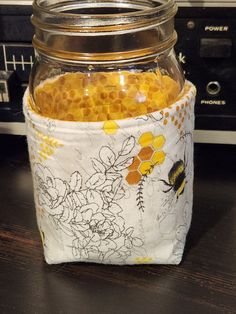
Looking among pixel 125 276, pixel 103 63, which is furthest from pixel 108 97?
pixel 125 276

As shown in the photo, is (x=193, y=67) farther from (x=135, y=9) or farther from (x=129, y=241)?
(x=129, y=241)

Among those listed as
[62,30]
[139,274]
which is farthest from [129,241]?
[62,30]

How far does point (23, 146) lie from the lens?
750mm

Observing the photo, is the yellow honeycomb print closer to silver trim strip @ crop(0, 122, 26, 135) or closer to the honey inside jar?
the honey inside jar

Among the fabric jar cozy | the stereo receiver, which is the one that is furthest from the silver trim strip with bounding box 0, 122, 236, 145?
the fabric jar cozy

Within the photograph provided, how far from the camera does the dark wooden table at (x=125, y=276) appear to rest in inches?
19.0

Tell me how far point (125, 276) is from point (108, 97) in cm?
17

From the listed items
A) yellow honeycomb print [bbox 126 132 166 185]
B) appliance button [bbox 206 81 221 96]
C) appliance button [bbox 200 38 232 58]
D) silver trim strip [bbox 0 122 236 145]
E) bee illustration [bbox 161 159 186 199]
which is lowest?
silver trim strip [bbox 0 122 236 145]

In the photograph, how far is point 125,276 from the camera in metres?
0.52

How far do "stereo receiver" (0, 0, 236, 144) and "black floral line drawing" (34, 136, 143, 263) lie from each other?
20cm

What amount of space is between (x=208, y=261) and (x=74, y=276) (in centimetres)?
13

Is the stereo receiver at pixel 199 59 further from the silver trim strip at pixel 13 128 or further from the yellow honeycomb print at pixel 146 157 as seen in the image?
the yellow honeycomb print at pixel 146 157

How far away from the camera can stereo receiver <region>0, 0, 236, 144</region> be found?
2.00ft

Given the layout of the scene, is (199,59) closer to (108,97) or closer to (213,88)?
(213,88)
